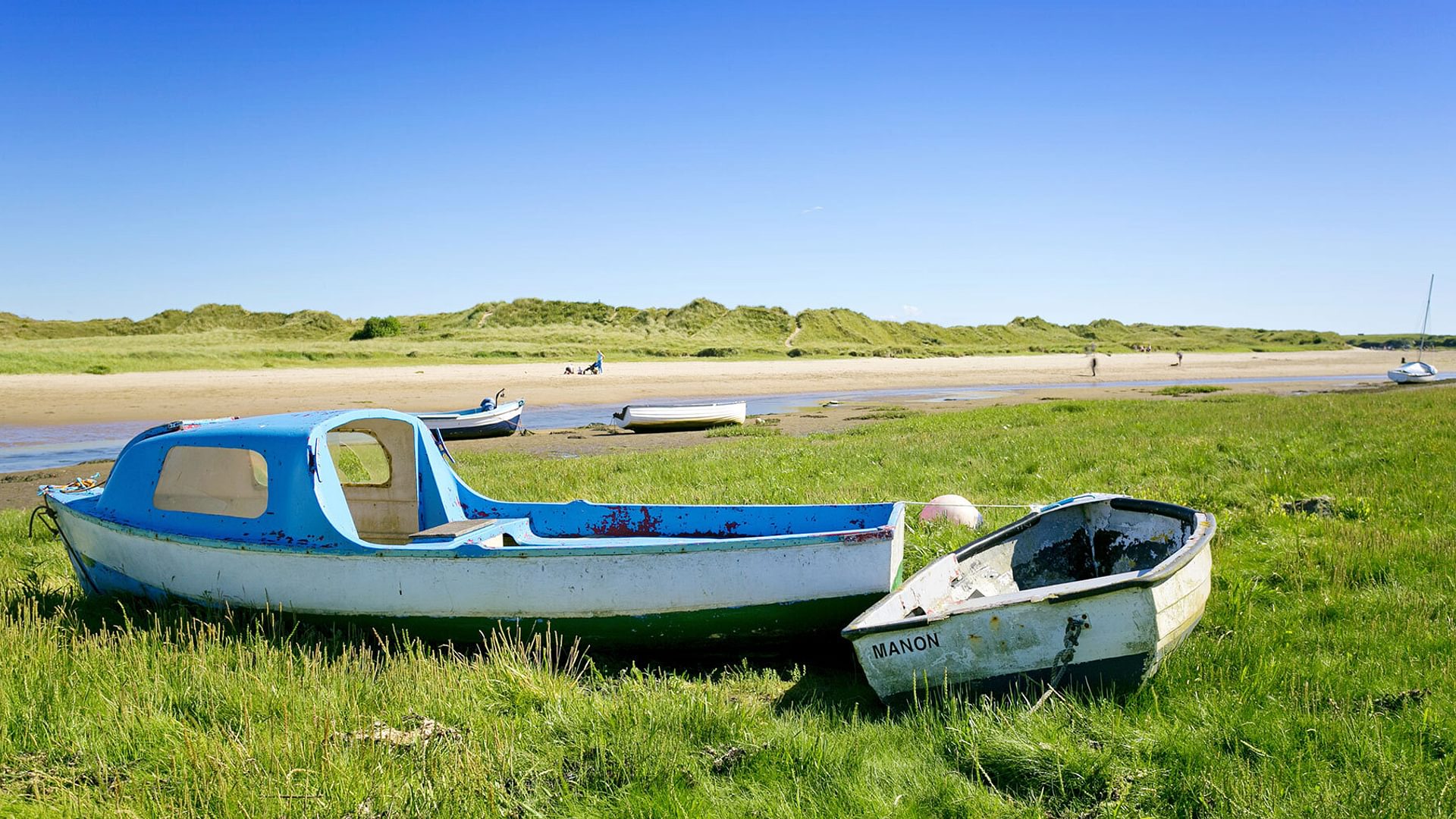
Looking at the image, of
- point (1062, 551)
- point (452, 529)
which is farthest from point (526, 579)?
point (1062, 551)

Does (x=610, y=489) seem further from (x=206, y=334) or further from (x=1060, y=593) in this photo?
(x=206, y=334)

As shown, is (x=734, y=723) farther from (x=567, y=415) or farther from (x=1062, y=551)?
(x=567, y=415)

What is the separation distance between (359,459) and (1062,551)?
6.48 meters

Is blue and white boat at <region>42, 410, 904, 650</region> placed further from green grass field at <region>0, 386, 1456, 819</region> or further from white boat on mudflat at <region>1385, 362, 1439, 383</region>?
white boat on mudflat at <region>1385, 362, 1439, 383</region>

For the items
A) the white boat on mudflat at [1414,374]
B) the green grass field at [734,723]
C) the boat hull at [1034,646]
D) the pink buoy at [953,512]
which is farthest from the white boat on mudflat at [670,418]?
the white boat on mudflat at [1414,374]

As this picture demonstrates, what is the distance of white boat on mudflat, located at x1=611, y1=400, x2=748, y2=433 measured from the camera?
1024 inches

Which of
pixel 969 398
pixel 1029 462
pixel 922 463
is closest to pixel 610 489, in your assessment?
pixel 922 463

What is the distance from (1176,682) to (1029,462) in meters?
8.28

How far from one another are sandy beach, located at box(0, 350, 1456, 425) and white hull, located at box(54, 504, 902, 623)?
26.6m

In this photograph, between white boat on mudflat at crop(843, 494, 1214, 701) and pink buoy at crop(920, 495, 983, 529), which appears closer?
white boat on mudflat at crop(843, 494, 1214, 701)

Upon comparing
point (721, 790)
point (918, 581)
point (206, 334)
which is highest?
point (206, 334)

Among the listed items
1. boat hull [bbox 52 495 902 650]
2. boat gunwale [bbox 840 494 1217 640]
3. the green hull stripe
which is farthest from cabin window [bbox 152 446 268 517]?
boat gunwale [bbox 840 494 1217 640]

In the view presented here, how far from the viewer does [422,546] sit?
665 cm

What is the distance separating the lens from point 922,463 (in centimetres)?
1424
